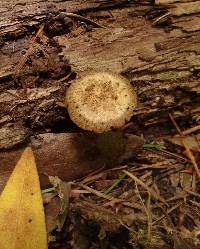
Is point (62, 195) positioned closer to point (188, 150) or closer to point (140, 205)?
point (140, 205)

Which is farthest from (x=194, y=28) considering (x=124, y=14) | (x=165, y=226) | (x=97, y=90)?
(x=165, y=226)

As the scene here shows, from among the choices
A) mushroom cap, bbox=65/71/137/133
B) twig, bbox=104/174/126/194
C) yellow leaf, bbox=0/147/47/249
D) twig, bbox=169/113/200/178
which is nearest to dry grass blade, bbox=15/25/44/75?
mushroom cap, bbox=65/71/137/133

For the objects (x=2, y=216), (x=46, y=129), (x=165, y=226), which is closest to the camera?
(x=2, y=216)

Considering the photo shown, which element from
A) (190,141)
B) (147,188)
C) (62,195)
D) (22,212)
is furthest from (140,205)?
(22,212)

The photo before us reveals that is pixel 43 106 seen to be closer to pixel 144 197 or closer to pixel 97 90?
pixel 97 90

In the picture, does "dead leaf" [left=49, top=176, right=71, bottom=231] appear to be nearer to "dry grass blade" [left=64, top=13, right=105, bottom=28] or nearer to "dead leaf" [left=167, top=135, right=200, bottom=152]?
"dead leaf" [left=167, top=135, right=200, bottom=152]
